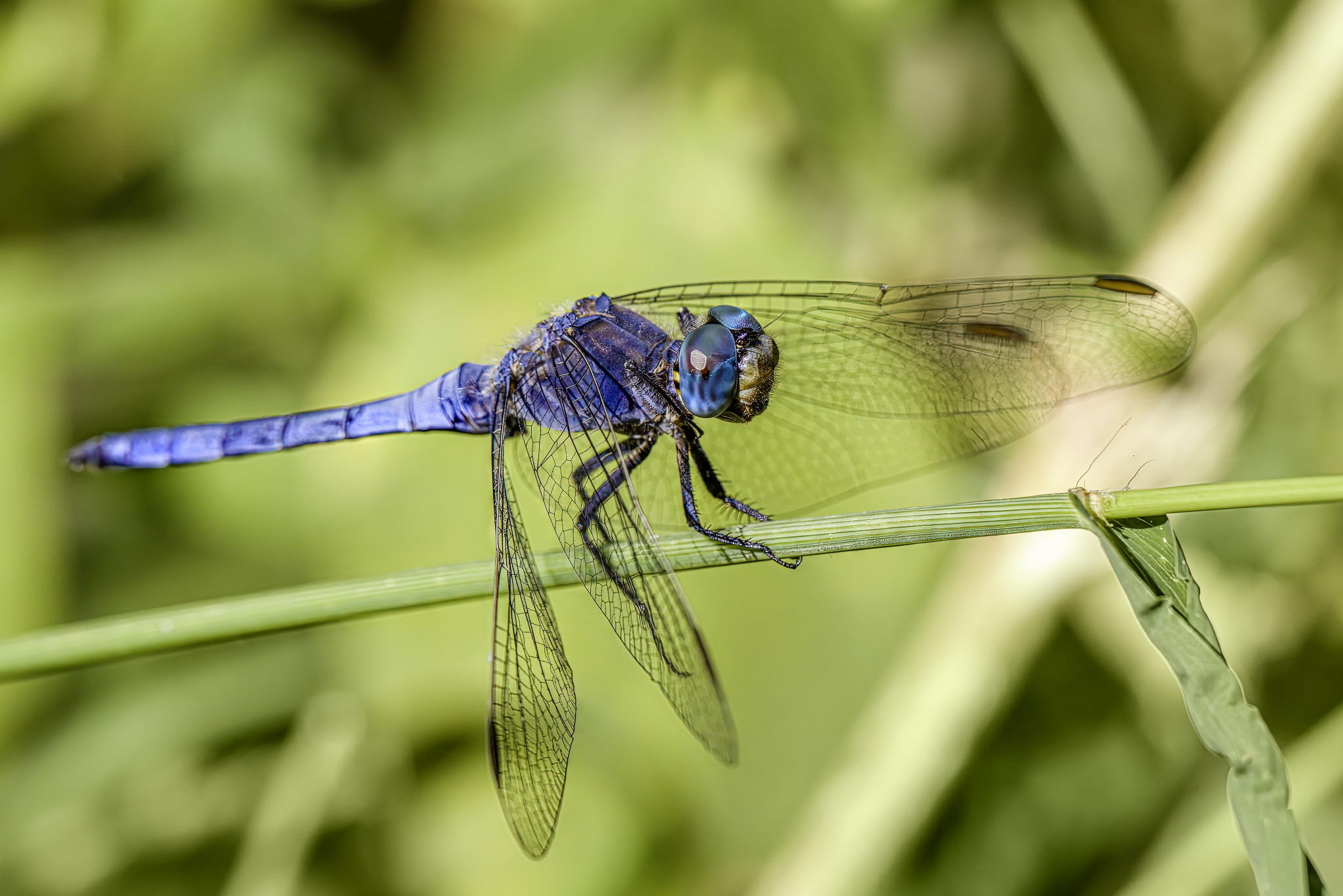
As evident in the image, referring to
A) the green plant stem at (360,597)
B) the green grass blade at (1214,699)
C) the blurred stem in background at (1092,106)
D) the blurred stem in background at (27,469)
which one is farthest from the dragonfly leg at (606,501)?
the blurred stem in background at (1092,106)

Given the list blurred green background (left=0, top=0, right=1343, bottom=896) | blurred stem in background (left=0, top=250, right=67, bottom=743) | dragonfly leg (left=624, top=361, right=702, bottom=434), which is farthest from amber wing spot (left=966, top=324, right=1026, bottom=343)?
blurred stem in background (left=0, top=250, right=67, bottom=743)

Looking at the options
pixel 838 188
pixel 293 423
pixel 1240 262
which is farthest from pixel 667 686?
pixel 838 188

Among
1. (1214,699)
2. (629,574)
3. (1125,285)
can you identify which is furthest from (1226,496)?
(1125,285)

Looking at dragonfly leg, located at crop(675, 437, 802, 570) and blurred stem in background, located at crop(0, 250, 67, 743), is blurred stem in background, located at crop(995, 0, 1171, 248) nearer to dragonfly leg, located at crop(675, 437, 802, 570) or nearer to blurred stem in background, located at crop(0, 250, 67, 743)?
dragonfly leg, located at crop(675, 437, 802, 570)

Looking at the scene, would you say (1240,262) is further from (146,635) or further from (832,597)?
(146,635)

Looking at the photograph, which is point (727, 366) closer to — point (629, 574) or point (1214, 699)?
point (629, 574)

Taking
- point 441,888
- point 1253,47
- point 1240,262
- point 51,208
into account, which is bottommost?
point 441,888
